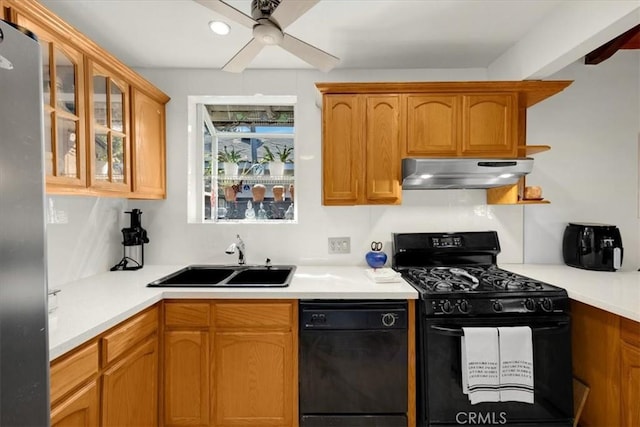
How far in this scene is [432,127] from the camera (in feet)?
6.81

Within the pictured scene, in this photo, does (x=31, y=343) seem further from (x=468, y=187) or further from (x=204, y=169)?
(x=468, y=187)

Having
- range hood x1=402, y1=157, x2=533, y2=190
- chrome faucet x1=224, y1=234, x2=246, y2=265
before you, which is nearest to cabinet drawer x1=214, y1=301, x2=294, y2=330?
chrome faucet x1=224, y1=234, x2=246, y2=265

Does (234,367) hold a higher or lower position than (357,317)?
lower

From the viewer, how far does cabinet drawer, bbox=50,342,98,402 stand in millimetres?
1054

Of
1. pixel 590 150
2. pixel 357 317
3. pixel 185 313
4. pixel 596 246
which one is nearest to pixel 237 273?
pixel 185 313

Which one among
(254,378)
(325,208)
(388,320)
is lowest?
(254,378)

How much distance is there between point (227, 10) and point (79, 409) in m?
1.63

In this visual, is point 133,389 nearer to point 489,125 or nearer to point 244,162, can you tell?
point 244,162

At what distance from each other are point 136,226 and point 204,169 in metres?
Answer: 0.67

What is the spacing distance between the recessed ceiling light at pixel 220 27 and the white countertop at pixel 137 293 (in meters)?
1.52

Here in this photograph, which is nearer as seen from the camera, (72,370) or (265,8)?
(72,370)

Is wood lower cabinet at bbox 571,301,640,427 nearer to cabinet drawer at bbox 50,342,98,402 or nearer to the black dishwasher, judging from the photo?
the black dishwasher

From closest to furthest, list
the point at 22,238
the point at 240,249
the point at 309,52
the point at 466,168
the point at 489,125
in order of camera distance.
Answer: the point at 22,238, the point at 309,52, the point at 466,168, the point at 489,125, the point at 240,249

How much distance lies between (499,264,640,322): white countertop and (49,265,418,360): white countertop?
0.85 metres
